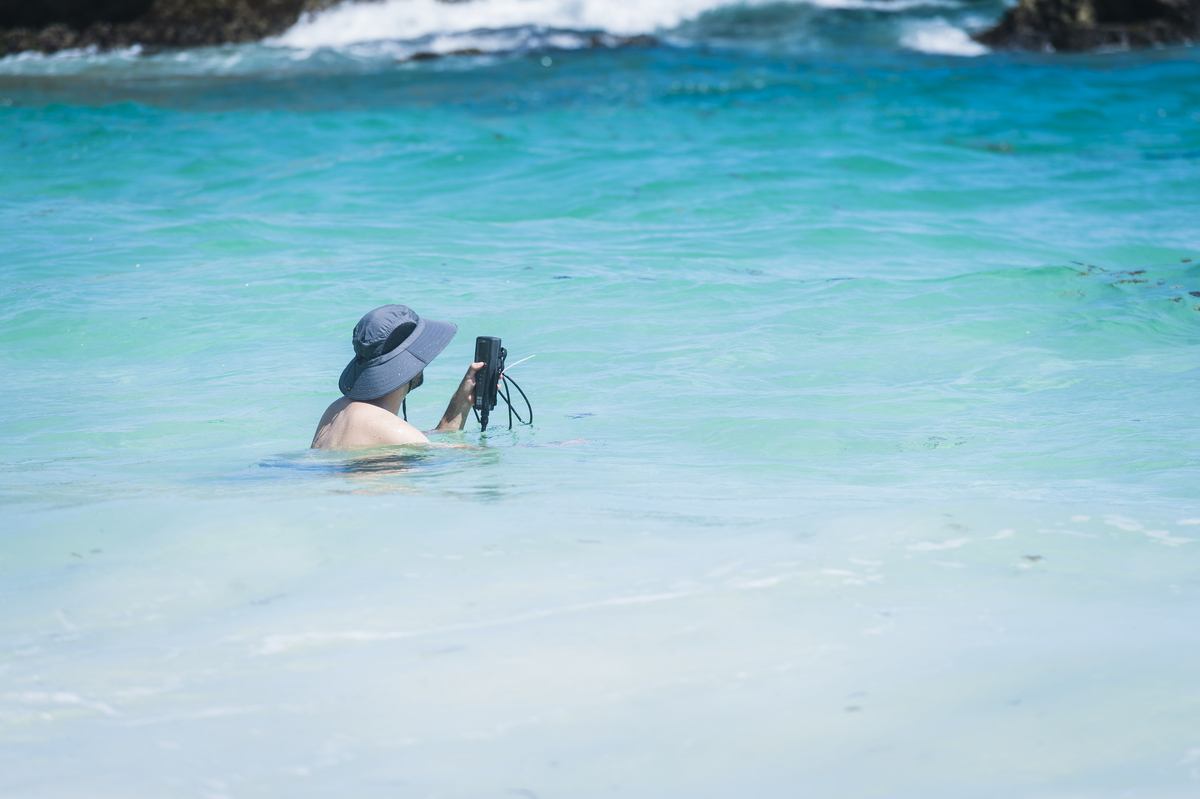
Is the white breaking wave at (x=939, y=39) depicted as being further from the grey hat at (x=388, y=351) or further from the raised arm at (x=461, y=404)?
the grey hat at (x=388, y=351)

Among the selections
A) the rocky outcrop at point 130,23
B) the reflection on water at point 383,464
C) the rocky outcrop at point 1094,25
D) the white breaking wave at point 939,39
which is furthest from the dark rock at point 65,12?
the reflection on water at point 383,464

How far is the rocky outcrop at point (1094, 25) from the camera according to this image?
22438 mm

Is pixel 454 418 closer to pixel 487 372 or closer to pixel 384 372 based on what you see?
pixel 487 372

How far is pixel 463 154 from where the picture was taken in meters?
14.4

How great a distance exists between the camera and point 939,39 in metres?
23.2

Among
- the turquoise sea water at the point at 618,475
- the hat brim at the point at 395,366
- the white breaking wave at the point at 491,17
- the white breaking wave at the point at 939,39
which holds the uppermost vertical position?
the white breaking wave at the point at 491,17

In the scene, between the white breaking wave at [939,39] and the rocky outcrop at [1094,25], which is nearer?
the rocky outcrop at [1094,25]

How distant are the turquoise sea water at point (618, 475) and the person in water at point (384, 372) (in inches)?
7.0

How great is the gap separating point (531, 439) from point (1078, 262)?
6.20 meters

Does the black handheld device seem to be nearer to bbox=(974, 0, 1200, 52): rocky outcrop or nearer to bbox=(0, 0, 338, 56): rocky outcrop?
bbox=(974, 0, 1200, 52): rocky outcrop

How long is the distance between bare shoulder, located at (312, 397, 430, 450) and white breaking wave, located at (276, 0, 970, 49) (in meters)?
21.0

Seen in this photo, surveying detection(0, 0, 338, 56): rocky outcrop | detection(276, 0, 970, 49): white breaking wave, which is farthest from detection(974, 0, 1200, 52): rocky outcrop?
→ detection(0, 0, 338, 56): rocky outcrop

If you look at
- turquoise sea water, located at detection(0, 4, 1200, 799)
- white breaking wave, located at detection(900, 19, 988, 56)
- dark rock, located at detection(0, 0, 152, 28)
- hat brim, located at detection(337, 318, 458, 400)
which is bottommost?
turquoise sea water, located at detection(0, 4, 1200, 799)

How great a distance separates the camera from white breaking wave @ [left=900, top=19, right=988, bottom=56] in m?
22.5
